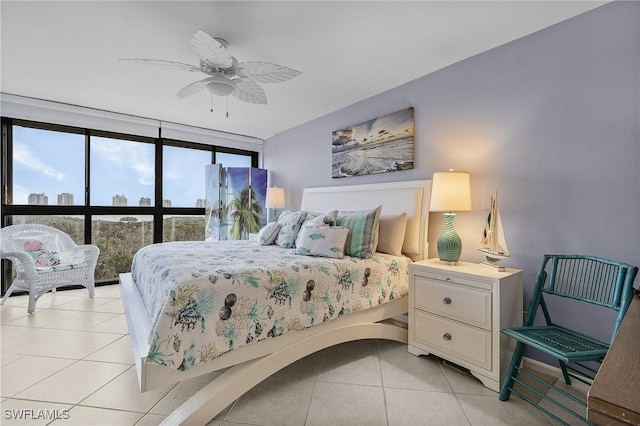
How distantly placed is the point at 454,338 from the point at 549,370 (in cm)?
68

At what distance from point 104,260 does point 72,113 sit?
6.60 ft

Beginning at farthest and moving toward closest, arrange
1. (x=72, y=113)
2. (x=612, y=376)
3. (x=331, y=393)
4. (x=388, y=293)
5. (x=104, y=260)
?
(x=104, y=260)
(x=72, y=113)
(x=388, y=293)
(x=331, y=393)
(x=612, y=376)

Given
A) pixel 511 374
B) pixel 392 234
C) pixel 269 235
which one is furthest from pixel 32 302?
pixel 511 374

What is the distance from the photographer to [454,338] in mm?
2014

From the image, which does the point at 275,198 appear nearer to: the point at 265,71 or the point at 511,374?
the point at 265,71

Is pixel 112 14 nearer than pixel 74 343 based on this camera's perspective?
Yes

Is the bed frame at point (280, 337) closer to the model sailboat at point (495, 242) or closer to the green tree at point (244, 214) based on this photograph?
the model sailboat at point (495, 242)

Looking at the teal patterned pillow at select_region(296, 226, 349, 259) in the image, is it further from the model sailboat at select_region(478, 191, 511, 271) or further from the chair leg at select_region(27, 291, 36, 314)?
the chair leg at select_region(27, 291, 36, 314)

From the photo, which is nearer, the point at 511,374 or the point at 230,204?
the point at 511,374

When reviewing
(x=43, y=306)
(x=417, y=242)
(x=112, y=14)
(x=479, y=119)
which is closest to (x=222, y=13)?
(x=112, y=14)

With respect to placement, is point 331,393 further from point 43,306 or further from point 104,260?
point 104,260

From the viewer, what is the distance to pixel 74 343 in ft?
7.80

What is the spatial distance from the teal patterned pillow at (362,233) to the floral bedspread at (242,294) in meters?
0.09

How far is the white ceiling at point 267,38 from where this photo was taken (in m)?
1.89
